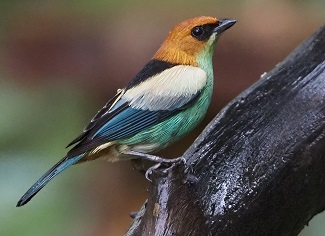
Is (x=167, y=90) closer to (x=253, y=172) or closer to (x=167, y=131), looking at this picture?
(x=167, y=131)

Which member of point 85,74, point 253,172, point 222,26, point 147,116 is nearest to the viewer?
point 253,172

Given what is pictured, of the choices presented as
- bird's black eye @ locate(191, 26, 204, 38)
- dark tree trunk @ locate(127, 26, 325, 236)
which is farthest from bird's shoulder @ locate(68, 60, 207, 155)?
dark tree trunk @ locate(127, 26, 325, 236)

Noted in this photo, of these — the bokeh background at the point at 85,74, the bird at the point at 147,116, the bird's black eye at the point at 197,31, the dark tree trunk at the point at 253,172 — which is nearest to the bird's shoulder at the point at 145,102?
the bird at the point at 147,116

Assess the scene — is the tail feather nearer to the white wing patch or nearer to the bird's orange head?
the white wing patch

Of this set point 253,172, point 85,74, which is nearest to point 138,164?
point 253,172

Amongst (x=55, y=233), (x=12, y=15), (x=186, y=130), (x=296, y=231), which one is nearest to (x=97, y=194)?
(x=55, y=233)

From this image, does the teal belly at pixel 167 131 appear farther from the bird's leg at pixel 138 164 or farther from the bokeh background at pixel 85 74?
the bokeh background at pixel 85 74
